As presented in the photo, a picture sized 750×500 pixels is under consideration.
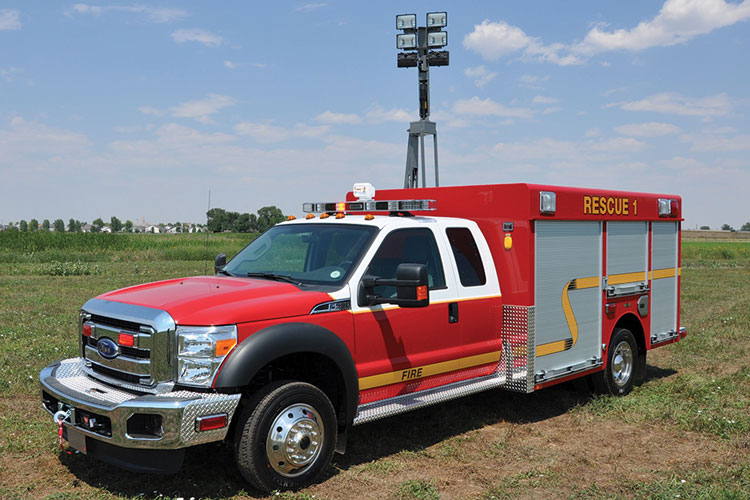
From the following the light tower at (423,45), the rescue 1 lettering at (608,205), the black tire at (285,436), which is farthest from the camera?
the light tower at (423,45)

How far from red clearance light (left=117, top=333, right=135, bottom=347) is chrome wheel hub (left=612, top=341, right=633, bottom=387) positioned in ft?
17.9

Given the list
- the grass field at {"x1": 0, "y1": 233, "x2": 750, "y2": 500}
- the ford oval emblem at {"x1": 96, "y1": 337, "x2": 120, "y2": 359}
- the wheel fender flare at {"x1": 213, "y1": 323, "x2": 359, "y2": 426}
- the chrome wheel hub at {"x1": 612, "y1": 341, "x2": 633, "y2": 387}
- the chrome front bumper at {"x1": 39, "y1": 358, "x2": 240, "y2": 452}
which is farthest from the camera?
the chrome wheel hub at {"x1": 612, "y1": 341, "x2": 633, "y2": 387}

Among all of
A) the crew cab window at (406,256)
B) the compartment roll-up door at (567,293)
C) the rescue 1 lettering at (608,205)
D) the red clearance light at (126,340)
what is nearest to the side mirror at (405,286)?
the crew cab window at (406,256)

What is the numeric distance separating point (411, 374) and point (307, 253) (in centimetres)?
132

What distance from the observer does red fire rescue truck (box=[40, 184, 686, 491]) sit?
432cm

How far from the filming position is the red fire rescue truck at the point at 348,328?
170 inches

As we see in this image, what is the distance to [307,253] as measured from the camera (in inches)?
224

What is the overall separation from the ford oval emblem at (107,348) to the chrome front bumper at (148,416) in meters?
0.27

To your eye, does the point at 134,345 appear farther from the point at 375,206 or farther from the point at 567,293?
the point at 567,293

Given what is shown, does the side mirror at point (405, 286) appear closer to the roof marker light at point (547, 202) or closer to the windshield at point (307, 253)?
the windshield at point (307, 253)

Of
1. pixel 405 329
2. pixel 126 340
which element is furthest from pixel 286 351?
pixel 405 329

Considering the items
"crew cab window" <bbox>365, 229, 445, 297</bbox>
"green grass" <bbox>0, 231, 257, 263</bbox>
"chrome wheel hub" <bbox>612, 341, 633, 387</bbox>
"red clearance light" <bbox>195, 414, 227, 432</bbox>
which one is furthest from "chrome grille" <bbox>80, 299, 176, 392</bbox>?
"green grass" <bbox>0, 231, 257, 263</bbox>

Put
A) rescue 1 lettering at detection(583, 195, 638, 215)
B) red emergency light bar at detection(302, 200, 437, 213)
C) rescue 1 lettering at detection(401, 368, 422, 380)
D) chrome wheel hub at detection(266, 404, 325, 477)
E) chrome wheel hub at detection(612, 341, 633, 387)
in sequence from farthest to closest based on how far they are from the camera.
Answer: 1. chrome wheel hub at detection(612, 341, 633, 387)
2. rescue 1 lettering at detection(583, 195, 638, 215)
3. red emergency light bar at detection(302, 200, 437, 213)
4. rescue 1 lettering at detection(401, 368, 422, 380)
5. chrome wheel hub at detection(266, 404, 325, 477)

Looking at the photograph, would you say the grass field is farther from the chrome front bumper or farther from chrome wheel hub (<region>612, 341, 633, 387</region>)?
the chrome front bumper
